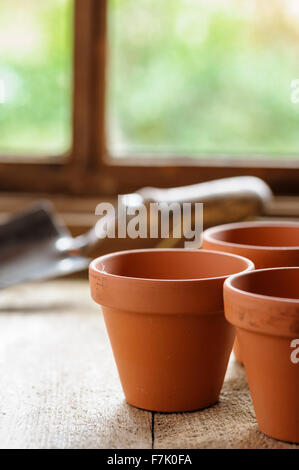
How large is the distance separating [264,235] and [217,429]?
1.05ft

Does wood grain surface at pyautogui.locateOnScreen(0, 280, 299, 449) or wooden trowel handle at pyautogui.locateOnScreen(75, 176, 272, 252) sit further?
wooden trowel handle at pyautogui.locateOnScreen(75, 176, 272, 252)

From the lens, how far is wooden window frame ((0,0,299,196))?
1.38 meters

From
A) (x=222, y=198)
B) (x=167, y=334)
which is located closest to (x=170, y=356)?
(x=167, y=334)

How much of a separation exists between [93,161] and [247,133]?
32 cm

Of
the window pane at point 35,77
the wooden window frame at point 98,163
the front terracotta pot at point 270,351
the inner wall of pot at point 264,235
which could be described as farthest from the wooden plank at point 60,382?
the window pane at point 35,77

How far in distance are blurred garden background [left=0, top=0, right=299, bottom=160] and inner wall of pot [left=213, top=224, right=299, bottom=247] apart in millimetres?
572

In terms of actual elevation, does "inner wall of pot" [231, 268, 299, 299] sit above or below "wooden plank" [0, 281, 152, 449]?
above

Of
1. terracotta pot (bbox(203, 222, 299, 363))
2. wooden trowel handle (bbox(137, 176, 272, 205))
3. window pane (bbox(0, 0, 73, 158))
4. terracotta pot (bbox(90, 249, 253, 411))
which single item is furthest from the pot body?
window pane (bbox(0, 0, 73, 158))

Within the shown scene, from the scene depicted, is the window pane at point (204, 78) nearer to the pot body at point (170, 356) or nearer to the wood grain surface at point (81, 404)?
the wood grain surface at point (81, 404)

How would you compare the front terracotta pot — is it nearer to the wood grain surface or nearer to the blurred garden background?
the wood grain surface

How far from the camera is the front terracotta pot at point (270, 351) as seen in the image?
1.76 ft

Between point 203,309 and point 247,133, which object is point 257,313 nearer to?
point 203,309

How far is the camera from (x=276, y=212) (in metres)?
1.35

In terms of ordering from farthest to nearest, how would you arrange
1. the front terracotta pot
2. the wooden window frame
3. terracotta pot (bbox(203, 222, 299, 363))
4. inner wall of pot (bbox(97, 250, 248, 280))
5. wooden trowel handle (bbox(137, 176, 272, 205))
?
the wooden window frame → wooden trowel handle (bbox(137, 176, 272, 205)) → terracotta pot (bbox(203, 222, 299, 363)) → inner wall of pot (bbox(97, 250, 248, 280)) → the front terracotta pot
